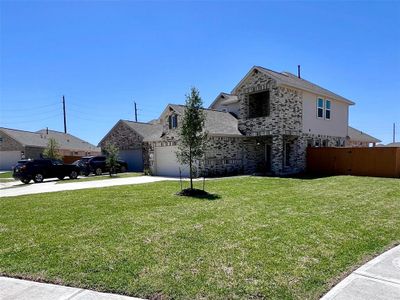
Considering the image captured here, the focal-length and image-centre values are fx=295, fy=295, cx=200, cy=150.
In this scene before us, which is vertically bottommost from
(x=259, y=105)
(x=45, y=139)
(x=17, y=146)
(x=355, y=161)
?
(x=355, y=161)

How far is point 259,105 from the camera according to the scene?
24.7 metres

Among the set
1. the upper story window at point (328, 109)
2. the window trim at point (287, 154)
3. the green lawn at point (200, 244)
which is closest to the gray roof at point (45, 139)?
the window trim at point (287, 154)

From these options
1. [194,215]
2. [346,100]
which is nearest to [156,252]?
[194,215]

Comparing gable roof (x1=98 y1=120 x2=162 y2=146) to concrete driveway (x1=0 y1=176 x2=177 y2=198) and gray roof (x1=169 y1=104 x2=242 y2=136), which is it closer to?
gray roof (x1=169 y1=104 x2=242 y2=136)

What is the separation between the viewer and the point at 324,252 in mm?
5316

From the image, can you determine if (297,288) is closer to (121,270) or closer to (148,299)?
(148,299)

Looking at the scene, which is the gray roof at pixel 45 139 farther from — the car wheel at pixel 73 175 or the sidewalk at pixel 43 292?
the sidewalk at pixel 43 292

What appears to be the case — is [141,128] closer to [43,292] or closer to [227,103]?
[227,103]

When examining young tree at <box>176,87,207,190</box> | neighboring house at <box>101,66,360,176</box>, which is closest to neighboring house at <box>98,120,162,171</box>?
neighboring house at <box>101,66,360,176</box>

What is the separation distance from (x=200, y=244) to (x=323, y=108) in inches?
833

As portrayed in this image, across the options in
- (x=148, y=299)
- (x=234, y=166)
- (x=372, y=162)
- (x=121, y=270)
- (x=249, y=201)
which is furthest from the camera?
Answer: (x=234, y=166)

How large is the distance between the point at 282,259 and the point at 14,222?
7277mm

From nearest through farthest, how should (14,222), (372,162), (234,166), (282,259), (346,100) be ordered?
(282,259), (14,222), (372,162), (234,166), (346,100)

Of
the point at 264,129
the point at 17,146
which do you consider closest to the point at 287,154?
the point at 264,129
